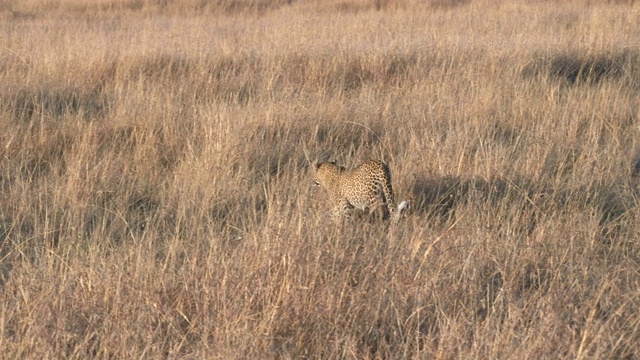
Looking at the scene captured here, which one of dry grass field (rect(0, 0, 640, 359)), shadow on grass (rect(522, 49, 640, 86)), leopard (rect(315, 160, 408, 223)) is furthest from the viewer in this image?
shadow on grass (rect(522, 49, 640, 86))

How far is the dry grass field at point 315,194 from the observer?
267 cm

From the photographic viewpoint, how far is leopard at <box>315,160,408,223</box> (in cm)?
398

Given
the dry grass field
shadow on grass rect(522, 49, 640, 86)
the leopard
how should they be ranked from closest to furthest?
the dry grass field, the leopard, shadow on grass rect(522, 49, 640, 86)

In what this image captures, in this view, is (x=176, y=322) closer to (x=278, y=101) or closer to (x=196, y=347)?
(x=196, y=347)

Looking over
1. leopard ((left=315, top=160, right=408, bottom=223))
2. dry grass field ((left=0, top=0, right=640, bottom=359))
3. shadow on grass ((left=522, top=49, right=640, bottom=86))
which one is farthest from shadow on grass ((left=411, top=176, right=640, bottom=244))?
shadow on grass ((left=522, top=49, right=640, bottom=86))

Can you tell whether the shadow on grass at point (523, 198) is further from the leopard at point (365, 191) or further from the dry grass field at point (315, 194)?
the leopard at point (365, 191)

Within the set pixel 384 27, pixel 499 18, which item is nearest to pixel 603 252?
pixel 384 27

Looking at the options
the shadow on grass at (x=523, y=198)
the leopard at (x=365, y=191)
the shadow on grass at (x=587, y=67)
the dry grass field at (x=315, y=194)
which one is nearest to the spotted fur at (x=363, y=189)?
the leopard at (x=365, y=191)

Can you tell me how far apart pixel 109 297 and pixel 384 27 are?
8069 millimetres

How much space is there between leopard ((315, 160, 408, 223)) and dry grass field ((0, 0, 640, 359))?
115mm

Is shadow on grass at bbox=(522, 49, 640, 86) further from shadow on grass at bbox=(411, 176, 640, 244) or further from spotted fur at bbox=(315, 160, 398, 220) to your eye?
spotted fur at bbox=(315, 160, 398, 220)

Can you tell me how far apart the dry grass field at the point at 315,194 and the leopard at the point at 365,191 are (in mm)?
115

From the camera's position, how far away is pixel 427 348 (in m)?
2.55

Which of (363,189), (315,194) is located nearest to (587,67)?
(315,194)
